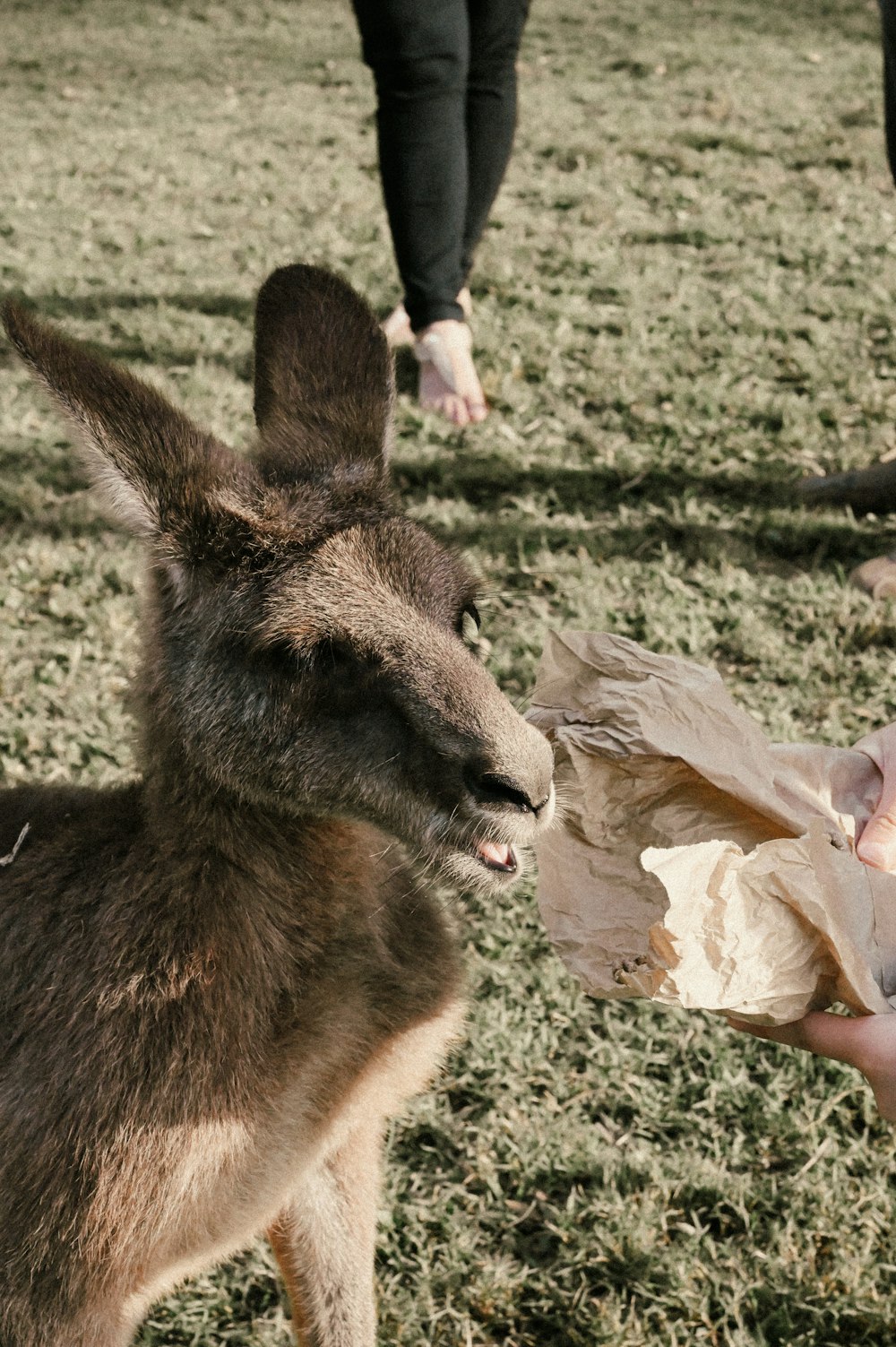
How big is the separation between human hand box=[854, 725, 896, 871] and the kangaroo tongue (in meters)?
0.69

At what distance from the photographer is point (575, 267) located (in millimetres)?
6516

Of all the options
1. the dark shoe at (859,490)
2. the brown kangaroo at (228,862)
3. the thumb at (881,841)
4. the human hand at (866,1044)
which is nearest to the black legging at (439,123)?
the dark shoe at (859,490)

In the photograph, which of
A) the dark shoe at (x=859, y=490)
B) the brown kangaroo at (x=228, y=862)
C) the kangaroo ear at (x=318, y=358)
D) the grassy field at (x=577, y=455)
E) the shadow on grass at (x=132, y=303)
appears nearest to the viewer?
the brown kangaroo at (x=228, y=862)

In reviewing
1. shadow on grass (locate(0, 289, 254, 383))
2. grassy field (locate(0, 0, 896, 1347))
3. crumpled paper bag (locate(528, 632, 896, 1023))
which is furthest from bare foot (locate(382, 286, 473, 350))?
crumpled paper bag (locate(528, 632, 896, 1023))

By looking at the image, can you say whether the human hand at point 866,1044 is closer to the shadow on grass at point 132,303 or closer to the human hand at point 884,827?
the human hand at point 884,827

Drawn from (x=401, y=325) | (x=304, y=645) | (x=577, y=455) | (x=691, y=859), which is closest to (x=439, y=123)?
(x=401, y=325)

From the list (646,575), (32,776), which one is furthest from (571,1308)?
(646,575)

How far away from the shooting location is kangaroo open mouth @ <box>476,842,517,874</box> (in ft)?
6.80

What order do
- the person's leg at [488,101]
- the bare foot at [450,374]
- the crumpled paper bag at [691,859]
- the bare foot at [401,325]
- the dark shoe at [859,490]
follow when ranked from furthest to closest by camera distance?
the bare foot at [401,325], the bare foot at [450,374], the person's leg at [488,101], the dark shoe at [859,490], the crumpled paper bag at [691,859]

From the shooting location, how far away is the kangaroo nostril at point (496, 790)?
6.36ft

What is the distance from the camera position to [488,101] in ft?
16.5

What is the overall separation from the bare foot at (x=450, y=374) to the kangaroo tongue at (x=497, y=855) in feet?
10.9

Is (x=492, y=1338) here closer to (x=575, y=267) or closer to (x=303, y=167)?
(x=575, y=267)

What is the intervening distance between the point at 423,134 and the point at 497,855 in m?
3.32
